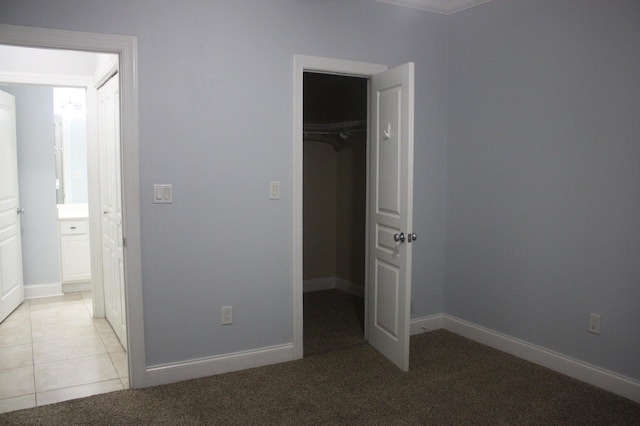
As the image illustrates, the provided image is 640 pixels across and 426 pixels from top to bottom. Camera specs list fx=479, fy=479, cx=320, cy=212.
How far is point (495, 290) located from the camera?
11.8ft

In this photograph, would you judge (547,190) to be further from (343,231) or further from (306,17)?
(343,231)

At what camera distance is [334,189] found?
5.38 metres

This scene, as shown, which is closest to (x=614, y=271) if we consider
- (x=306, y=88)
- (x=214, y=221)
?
(x=214, y=221)

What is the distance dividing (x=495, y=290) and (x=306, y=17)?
2.39 m

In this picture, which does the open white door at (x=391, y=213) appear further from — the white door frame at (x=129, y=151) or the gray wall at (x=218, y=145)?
the white door frame at (x=129, y=151)

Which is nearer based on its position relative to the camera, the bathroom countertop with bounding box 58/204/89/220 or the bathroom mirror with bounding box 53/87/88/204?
the bathroom countertop with bounding box 58/204/89/220

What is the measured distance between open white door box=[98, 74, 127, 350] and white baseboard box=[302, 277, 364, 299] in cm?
200

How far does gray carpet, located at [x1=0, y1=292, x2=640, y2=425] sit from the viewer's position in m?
2.58

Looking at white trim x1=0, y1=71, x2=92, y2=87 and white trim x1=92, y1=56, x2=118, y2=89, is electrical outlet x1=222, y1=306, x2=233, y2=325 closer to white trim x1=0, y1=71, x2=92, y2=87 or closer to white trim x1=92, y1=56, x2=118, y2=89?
white trim x1=92, y1=56, x2=118, y2=89

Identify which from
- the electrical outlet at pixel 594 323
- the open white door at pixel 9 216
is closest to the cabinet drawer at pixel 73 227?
the open white door at pixel 9 216

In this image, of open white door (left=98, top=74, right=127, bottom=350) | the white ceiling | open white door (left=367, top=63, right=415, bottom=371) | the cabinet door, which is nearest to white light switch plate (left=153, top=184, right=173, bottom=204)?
open white door (left=98, top=74, right=127, bottom=350)

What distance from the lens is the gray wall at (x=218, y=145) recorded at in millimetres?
2842

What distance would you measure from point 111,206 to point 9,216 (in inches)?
52.9

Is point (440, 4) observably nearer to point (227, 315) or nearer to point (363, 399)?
point (227, 315)
